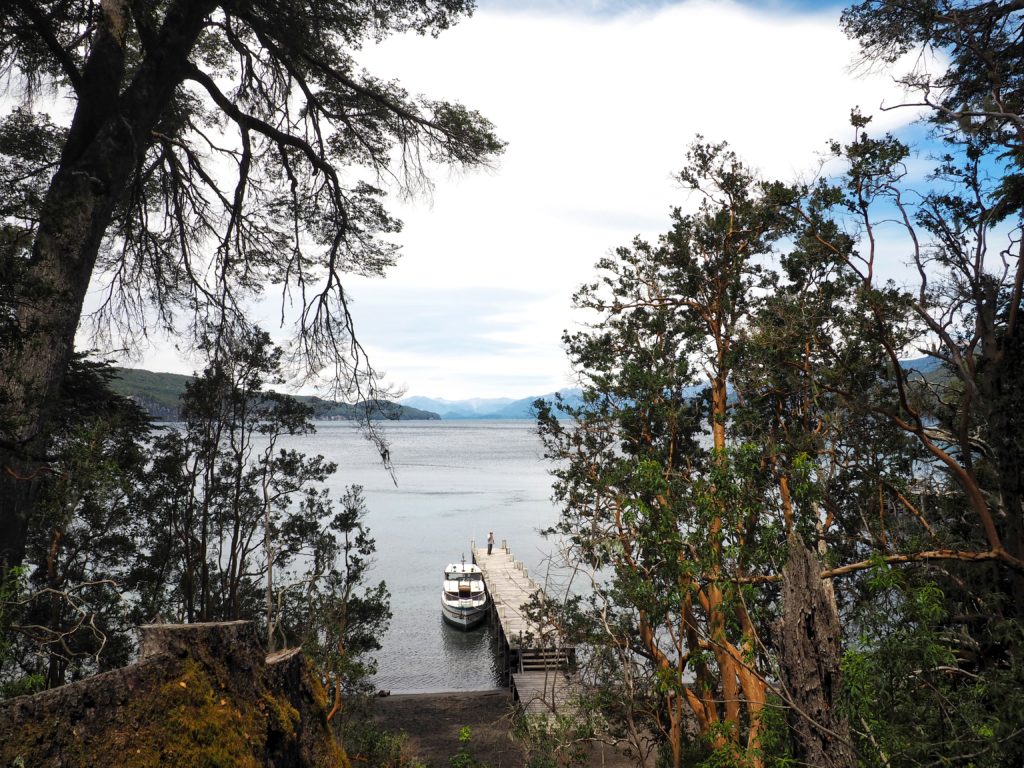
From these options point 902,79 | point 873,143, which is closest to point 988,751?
point 873,143

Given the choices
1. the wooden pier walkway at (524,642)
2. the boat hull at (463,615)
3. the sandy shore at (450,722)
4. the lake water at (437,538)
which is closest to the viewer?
the wooden pier walkway at (524,642)

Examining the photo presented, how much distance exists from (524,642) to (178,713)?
37.6 feet

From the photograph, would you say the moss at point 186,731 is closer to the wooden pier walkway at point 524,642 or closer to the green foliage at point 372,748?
the green foliage at point 372,748

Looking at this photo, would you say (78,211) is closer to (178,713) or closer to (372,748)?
(178,713)

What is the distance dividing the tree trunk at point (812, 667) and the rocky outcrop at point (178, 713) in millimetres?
2783

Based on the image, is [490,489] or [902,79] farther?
[490,489]

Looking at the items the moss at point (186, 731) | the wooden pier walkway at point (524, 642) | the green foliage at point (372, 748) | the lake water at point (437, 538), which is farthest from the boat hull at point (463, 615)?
the moss at point (186, 731)

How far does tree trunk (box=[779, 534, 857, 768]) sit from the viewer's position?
376 cm

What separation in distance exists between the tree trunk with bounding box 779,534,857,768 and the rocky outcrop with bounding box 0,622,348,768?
2783mm

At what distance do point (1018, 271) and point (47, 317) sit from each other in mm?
10268

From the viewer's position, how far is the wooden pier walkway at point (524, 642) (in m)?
12.8

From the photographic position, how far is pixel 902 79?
7621 mm

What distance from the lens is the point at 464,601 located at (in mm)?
28703

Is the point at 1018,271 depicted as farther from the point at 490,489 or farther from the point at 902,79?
the point at 490,489
